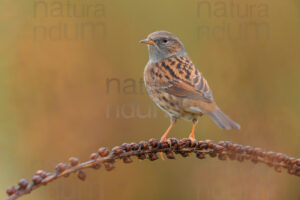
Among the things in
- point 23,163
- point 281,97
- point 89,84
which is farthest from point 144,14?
point 23,163

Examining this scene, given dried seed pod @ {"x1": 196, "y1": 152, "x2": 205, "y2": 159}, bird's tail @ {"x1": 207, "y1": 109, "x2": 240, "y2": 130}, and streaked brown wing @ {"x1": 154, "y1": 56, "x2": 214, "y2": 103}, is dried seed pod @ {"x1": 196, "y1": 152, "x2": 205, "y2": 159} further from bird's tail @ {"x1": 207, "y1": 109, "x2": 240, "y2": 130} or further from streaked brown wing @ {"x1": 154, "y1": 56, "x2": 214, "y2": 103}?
streaked brown wing @ {"x1": 154, "y1": 56, "x2": 214, "y2": 103}

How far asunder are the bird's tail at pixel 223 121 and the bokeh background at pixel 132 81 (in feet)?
4.61

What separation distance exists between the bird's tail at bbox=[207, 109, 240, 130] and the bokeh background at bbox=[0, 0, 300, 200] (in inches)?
55.3

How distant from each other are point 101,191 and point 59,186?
1.47 feet

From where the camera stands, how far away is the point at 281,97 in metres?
5.07

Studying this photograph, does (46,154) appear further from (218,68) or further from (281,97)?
(281,97)

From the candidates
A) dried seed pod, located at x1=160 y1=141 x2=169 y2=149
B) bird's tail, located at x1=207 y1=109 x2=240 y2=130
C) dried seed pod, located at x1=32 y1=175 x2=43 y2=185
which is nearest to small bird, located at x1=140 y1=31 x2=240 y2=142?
bird's tail, located at x1=207 y1=109 x2=240 y2=130

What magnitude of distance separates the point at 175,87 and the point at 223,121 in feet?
2.62

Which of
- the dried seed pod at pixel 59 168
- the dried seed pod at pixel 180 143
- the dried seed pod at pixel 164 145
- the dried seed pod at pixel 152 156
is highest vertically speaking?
the dried seed pod at pixel 59 168

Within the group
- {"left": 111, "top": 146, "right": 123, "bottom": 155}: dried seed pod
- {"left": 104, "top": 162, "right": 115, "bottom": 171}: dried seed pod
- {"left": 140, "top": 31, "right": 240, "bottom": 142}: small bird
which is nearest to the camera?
{"left": 104, "top": 162, "right": 115, "bottom": 171}: dried seed pod

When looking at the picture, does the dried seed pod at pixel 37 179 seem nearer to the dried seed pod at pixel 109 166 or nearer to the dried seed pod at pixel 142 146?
the dried seed pod at pixel 109 166

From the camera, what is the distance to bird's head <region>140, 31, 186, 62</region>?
172 inches

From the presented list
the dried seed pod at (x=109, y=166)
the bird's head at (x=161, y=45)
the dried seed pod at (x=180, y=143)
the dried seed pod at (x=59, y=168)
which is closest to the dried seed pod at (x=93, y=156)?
the dried seed pod at (x=109, y=166)

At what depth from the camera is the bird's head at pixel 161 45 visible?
14.3 feet
